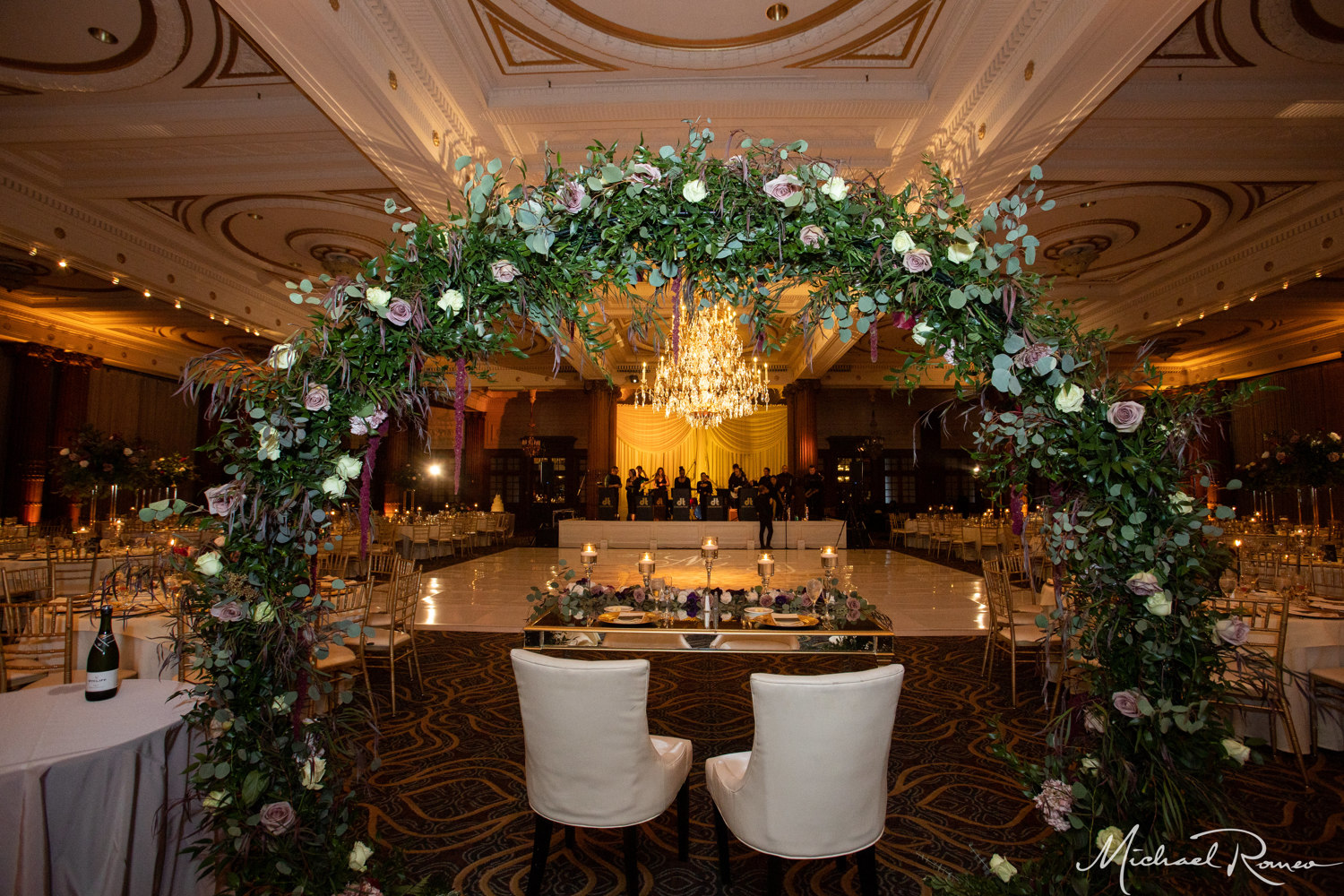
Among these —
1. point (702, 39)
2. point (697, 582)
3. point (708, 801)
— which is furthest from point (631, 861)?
point (697, 582)

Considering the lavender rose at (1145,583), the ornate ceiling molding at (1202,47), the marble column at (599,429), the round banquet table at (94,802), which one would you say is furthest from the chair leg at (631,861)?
the marble column at (599,429)

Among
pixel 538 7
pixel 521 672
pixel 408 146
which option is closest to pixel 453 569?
pixel 408 146

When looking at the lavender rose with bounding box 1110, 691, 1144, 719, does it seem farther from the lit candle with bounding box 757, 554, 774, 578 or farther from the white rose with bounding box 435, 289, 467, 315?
the lit candle with bounding box 757, 554, 774, 578

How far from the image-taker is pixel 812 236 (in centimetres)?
210

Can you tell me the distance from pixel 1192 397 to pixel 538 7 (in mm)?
4713

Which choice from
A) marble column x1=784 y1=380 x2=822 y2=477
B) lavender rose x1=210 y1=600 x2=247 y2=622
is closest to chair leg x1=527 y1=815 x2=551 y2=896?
lavender rose x1=210 y1=600 x2=247 y2=622

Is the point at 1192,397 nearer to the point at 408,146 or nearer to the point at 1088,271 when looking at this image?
the point at 408,146

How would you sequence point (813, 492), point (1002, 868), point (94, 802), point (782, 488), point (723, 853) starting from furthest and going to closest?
point (813, 492) < point (782, 488) < point (723, 853) < point (1002, 868) < point (94, 802)

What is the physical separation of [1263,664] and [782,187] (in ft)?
6.01

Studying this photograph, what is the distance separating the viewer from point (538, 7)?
4.82m

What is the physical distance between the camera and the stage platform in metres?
14.5

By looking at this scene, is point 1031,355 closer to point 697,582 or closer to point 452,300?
point 452,300

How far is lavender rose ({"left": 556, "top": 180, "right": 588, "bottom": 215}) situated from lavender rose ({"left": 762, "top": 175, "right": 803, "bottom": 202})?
55 cm

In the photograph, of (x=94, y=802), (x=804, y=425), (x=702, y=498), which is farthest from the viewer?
(x=804, y=425)
